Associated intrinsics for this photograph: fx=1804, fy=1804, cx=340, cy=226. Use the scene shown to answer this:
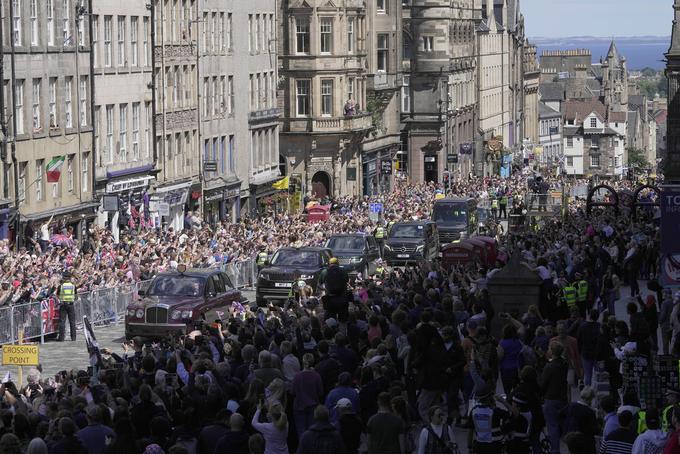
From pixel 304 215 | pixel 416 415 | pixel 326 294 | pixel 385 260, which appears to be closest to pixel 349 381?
pixel 416 415

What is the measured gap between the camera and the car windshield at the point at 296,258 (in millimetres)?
41156

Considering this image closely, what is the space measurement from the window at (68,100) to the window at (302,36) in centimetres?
3023

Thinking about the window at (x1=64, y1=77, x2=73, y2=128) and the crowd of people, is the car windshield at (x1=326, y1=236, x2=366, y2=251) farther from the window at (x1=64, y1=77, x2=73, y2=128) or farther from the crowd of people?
the crowd of people

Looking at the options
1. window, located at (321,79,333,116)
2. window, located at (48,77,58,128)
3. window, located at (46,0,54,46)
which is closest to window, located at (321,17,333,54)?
window, located at (321,79,333,116)

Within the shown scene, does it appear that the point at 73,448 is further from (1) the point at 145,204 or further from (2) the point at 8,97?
(1) the point at 145,204

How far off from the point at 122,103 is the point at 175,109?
5.86 metres

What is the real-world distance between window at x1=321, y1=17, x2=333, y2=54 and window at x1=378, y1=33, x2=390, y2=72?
14.8m

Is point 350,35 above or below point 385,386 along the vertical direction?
above

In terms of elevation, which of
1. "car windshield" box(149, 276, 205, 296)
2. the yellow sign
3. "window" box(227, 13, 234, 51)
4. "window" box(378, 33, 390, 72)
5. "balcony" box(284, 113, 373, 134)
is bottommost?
"car windshield" box(149, 276, 205, 296)

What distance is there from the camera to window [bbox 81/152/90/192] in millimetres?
56719

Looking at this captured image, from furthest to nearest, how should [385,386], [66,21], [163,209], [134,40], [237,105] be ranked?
1. [237,105]
2. [134,40]
3. [163,209]
4. [66,21]
5. [385,386]

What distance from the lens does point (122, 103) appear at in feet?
199

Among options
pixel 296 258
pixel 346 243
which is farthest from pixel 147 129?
pixel 296 258

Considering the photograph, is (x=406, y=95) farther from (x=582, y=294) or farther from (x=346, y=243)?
(x=582, y=294)
